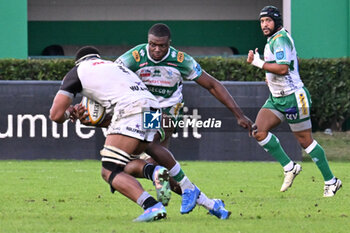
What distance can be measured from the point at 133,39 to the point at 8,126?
10892 millimetres

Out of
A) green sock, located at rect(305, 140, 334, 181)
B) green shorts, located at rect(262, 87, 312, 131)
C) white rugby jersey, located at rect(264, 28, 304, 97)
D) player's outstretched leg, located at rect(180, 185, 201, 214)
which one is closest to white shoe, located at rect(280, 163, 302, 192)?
green sock, located at rect(305, 140, 334, 181)

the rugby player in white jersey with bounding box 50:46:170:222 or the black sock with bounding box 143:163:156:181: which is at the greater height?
the rugby player in white jersey with bounding box 50:46:170:222

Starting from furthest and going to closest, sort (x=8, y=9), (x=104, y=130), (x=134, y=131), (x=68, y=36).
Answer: (x=68, y=36) → (x=8, y=9) → (x=104, y=130) → (x=134, y=131)

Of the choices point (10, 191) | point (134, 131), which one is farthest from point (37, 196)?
point (134, 131)

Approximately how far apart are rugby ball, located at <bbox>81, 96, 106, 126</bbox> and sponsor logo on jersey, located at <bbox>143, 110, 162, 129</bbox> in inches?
Result: 18.3

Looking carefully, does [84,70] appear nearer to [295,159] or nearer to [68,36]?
[295,159]

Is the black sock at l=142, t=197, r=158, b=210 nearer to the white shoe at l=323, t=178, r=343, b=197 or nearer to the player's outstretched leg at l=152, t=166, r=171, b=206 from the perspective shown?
the player's outstretched leg at l=152, t=166, r=171, b=206

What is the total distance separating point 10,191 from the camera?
464 inches

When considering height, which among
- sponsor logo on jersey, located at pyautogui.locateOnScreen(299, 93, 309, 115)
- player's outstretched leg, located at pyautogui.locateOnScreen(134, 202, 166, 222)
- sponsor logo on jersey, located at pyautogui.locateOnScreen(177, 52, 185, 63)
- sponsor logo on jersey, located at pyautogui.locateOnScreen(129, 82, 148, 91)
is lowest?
player's outstretched leg, located at pyautogui.locateOnScreen(134, 202, 166, 222)

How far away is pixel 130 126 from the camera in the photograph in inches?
331

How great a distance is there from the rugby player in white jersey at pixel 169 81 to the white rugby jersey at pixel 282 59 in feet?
6.19

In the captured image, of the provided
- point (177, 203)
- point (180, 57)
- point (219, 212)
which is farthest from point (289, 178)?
point (219, 212)

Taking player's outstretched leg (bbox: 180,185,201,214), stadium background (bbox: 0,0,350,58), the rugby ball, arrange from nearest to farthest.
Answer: the rugby ball → player's outstretched leg (bbox: 180,185,201,214) → stadium background (bbox: 0,0,350,58)

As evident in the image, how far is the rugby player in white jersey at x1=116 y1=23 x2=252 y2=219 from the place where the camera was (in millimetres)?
9078
